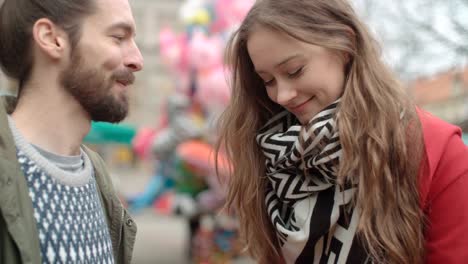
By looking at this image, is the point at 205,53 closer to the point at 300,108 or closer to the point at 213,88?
the point at 213,88

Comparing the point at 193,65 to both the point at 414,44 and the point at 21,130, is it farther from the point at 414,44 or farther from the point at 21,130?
the point at 21,130

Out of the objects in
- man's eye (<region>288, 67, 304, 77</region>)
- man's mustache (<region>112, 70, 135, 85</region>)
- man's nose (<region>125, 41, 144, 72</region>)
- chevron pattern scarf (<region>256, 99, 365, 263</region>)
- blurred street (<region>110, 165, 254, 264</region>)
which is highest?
man's nose (<region>125, 41, 144, 72</region>)

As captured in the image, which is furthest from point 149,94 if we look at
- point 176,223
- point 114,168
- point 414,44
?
point 414,44

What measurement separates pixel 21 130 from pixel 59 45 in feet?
1.01

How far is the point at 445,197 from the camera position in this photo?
178cm

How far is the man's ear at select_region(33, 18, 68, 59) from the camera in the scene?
72.8 inches

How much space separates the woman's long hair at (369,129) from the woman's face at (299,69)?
0.10 feet

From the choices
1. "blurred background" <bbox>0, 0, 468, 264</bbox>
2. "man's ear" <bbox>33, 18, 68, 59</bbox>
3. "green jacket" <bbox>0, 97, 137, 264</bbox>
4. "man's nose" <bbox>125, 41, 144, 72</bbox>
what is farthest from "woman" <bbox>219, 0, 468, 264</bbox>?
"blurred background" <bbox>0, 0, 468, 264</bbox>

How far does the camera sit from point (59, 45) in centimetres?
186

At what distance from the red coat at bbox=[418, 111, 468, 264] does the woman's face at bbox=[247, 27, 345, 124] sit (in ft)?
1.18

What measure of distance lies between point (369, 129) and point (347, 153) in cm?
12

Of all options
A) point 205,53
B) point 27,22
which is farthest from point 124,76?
point 205,53

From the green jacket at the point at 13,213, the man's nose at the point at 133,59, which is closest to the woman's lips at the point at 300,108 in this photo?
the man's nose at the point at 133,59

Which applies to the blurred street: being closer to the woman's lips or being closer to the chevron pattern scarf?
the chevron pattern scarf
